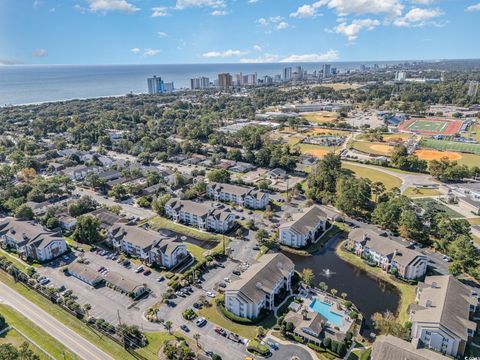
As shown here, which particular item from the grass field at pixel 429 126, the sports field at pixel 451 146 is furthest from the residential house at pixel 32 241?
the grass field at pixel 429 126

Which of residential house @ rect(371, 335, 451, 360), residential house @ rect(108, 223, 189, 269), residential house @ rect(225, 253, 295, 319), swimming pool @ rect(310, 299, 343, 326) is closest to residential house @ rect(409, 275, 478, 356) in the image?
residential house @ rect(371, 335, 451, 360)

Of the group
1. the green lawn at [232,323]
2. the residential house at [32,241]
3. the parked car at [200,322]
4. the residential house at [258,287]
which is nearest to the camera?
the green lawn at [232,323]

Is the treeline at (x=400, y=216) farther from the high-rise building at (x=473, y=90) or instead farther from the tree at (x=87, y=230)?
the high-rise building at (x=473, y=90)

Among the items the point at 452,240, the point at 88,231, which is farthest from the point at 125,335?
the point at 452,240

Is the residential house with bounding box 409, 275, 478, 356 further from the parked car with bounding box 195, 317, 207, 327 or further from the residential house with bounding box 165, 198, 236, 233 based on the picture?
the residential house with bounding box 165, 198, 236, 233

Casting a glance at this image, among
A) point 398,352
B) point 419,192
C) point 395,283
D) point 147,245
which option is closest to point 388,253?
point 395,283

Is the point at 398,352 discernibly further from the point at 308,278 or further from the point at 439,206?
the point at 439,206
